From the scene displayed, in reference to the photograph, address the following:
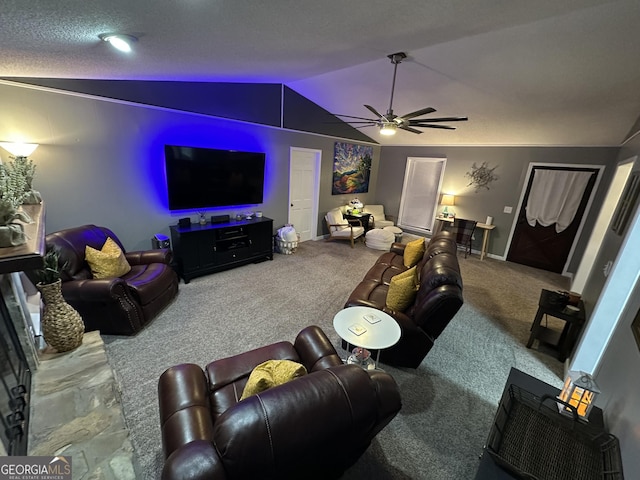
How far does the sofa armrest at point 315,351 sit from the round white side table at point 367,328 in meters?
0.18

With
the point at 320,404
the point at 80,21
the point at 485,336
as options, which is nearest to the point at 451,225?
the point at 485,336

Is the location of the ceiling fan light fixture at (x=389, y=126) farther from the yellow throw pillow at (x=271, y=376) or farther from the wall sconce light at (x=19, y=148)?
the wall sconce light at (x=19, y=148)

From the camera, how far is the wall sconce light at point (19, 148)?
7.71 ft

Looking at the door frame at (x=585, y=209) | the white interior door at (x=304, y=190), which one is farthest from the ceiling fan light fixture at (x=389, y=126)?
the door frame at (x=585, y=209)

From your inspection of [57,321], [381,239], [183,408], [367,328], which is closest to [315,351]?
[367,328]

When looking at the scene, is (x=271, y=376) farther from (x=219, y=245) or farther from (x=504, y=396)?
(x=219, y=245)

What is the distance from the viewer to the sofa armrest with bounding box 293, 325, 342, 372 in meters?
1.62

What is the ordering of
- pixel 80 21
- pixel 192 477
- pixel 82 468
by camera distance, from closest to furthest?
pixel 192 477 < pixel 82 468 < pixel 80 21

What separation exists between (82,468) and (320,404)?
4.66ft

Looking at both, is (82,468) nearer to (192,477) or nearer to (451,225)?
(192,477)

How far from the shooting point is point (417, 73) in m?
3.23

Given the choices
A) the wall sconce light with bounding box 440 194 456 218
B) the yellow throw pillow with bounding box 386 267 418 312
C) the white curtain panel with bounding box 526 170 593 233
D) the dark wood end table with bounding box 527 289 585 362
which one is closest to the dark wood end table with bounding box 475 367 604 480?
the yellow throw pillow with bounding box 386 267 418 312

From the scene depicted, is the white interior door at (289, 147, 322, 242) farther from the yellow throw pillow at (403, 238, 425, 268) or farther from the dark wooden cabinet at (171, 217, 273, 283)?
the yellow throw pillow at (403, 238, 425, 268)

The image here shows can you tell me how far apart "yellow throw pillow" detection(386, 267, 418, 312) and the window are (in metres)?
4.46
